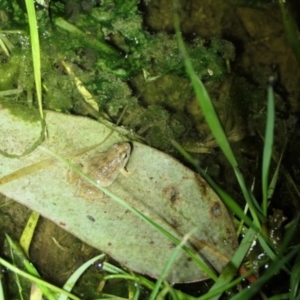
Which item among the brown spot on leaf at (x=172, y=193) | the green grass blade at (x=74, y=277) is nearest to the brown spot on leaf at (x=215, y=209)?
the brown spot on leaf at (x=172, y=193)

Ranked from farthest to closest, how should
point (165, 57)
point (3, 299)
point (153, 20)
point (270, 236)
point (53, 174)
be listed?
point (153, 20) < point (165, 57) < point (270, 236) < point (53, 174) < point (3, 299)

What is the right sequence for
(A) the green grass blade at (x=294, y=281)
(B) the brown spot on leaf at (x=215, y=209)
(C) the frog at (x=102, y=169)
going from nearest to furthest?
(A) the green grass blade at (x=294, y=281) < (C) the frog at (x=102, y=169) < (B) the brown spot on leaf at (x=215, y=209)

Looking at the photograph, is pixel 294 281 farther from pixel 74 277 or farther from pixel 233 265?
pixel 74 277

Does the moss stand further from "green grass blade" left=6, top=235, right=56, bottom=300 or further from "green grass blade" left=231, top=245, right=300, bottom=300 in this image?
"green grass blade" left=231, top=245, right=300, bottom=300

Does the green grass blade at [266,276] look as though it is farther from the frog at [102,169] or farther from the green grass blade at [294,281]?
the frog at [102,169]

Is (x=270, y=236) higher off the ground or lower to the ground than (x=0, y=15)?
lower

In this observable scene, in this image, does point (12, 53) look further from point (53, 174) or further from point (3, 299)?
point (3, 299)

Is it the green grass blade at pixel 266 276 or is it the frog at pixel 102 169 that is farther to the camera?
the frog at pixel 102 169

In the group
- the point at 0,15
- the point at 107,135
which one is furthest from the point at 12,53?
the point at 107,135

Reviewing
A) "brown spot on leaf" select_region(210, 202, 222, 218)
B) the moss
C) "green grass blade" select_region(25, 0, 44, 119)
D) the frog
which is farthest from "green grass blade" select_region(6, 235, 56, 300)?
"brown spot on leaf" select_region(210, 202, 222, 218)
